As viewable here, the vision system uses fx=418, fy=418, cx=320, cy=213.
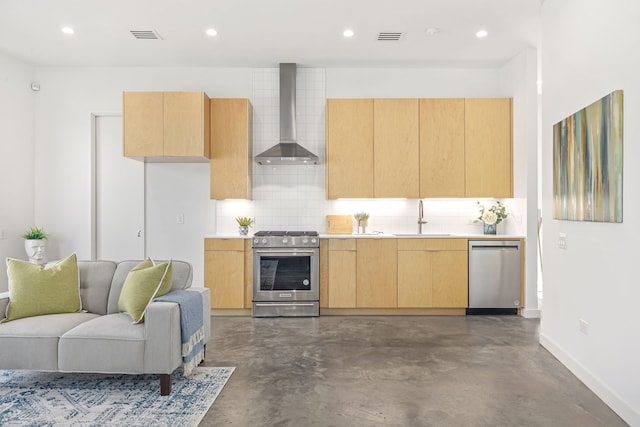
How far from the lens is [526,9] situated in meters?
3.87

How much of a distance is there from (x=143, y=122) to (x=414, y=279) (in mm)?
3649

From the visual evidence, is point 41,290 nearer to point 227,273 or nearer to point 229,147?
point 227,273

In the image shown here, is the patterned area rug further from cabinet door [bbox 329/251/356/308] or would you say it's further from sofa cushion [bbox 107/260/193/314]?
cabinet door [bbox 329/251/356/308]

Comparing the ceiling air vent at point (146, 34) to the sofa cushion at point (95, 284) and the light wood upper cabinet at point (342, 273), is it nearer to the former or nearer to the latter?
the sofa cushion at point (95, 284)

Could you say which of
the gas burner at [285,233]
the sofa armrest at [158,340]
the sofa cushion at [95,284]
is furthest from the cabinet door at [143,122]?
the sofa armrest at [158,340]

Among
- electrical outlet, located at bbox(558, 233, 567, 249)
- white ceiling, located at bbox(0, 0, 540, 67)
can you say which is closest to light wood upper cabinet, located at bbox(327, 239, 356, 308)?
electrical outlet, located at bbox(558, 233, 567, 249)

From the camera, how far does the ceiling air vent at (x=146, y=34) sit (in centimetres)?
431

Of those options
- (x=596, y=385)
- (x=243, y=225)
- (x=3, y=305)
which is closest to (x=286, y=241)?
(x=243, y=225)

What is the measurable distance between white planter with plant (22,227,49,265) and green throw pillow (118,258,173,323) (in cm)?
265

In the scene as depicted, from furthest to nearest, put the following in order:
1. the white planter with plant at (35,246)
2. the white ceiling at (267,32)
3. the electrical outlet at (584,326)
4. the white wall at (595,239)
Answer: the white planter with plant at (35,246) → the white ceiling at (267,32) → the electrical outlet at (584,326) → the white wall at (595,239)

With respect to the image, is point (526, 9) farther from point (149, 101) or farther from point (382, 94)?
point (149, 101)

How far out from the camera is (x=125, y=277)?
325cm

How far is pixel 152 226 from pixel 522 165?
4628 mm

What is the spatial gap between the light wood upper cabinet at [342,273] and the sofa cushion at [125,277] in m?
Result: 1.98
